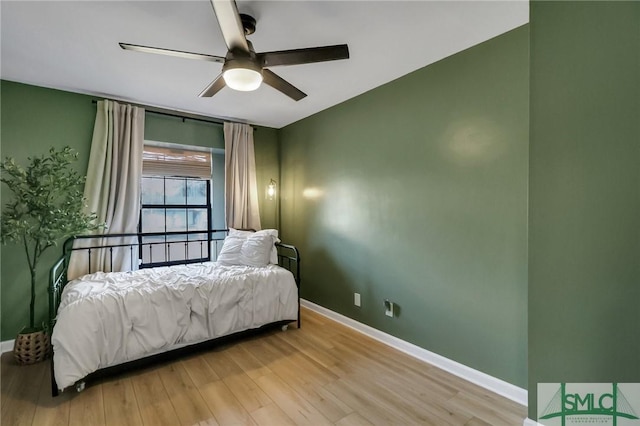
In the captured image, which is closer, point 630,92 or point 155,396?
point 630,92

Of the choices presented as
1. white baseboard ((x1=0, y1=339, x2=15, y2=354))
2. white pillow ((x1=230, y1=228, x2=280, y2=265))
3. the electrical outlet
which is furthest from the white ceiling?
white baseboard ((x1=0, y1=339, x2=15, y2=354))

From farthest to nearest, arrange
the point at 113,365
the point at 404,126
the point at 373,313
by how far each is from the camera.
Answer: the point at 373,313 < the point at 404,126 < the point at 113,365

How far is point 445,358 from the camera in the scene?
242 centimetres

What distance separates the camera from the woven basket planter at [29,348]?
2459mm

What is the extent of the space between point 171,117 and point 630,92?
3923mm

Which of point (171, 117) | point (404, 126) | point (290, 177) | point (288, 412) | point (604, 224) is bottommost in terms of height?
point (288, 412)

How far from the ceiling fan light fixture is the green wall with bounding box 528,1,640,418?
155cm

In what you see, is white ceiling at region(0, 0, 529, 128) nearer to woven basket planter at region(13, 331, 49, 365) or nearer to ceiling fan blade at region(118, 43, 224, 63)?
ceiling fan blade at region(118, 43, 224, 63)

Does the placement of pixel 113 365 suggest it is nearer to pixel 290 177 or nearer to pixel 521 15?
pixel 290 177

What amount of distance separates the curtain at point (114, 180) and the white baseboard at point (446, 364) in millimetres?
2511

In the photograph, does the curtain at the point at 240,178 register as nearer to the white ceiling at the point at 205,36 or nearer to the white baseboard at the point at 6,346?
the white ceiling at the point at 205,36

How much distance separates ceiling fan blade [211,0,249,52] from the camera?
1.33 m

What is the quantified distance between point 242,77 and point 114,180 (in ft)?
7.20

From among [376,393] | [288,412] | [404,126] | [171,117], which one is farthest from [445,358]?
[171,117]
